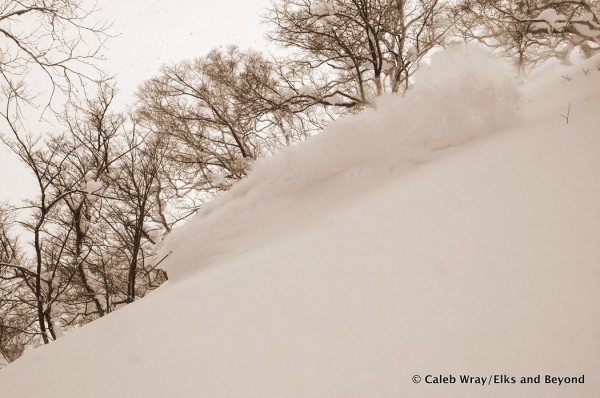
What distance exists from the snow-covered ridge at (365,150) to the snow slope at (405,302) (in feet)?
0.84

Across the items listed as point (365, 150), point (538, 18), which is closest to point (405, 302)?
point (365, 150)

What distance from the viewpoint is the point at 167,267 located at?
3072 mm

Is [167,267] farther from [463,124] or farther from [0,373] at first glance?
[463,124]

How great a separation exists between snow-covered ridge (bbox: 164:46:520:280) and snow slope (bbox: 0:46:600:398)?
0.84 feet

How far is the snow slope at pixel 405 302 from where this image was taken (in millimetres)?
907

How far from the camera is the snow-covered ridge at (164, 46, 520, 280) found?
2.91 meters

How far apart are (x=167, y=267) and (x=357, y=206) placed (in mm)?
1926

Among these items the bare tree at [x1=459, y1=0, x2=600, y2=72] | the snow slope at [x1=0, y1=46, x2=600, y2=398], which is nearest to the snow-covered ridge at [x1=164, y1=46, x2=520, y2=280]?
the snow slope at [x1=0, y1=46, x2=600, y2=398]

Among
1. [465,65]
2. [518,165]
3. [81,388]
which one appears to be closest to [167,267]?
[81,388]

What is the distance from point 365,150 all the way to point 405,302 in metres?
2.15

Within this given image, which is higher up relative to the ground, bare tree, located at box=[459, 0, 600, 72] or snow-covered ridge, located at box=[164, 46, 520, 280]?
bare tree, located at box=[459, 0, 600, 72]

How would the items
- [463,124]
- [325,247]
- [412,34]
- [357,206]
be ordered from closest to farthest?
[325,247] → [357,206] → [463,124] → [412,34]

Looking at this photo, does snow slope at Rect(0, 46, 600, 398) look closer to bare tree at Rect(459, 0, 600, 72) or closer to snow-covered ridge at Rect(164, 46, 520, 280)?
snow-covered ridge at Rect(164, 46, 520, 280)

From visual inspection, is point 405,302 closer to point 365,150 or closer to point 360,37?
point 365,150
